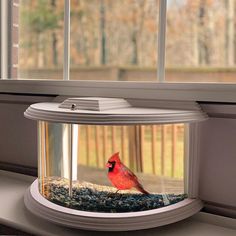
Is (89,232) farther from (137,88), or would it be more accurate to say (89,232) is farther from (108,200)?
(137,88)

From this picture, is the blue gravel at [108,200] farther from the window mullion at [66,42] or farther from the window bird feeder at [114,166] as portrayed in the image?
the window mullion at [66,42]

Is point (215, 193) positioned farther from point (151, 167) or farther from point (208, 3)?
point (208, 3)

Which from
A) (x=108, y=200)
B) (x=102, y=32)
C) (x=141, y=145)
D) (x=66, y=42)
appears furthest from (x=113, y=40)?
(x=108, y=200)

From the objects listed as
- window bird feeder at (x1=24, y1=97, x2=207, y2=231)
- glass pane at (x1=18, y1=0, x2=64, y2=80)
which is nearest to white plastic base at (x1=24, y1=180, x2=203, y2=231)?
window bird feeder at (x1=24, y1=97, x2=207, y2=231)

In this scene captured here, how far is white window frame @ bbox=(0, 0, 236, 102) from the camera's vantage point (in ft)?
3.23

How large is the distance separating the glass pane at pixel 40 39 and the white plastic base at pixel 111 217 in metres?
0.65

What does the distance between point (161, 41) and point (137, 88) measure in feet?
0.49

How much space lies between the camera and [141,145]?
94 centimetres

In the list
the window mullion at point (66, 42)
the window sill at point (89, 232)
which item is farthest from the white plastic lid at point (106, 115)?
the window mullion at point (66, 42)

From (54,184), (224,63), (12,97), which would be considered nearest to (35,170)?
(12,97)

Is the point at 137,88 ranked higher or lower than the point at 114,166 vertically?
higher

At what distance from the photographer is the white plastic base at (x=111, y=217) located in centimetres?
84

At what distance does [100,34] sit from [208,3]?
1.43 ft

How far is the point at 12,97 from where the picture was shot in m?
1.40
